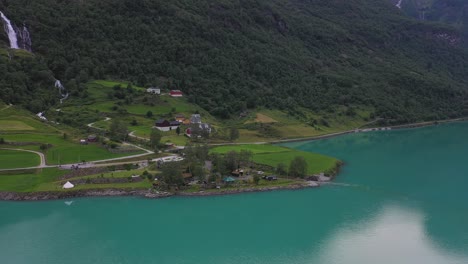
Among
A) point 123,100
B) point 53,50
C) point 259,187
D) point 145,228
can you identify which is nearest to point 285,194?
point 259,187

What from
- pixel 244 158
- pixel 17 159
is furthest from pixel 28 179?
pixel 244 158

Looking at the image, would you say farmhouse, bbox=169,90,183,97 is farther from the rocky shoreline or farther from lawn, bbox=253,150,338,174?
the rocky shoreline

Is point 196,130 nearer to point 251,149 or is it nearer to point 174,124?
point 174,124

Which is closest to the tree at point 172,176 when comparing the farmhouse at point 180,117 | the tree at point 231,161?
the tree at point 231,161

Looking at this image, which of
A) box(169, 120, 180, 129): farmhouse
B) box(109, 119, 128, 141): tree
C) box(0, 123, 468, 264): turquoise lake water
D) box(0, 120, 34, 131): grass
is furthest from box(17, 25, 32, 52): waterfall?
box(0, 123, 468, 264): turquoise lake water

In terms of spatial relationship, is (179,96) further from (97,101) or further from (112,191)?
(112,191)
